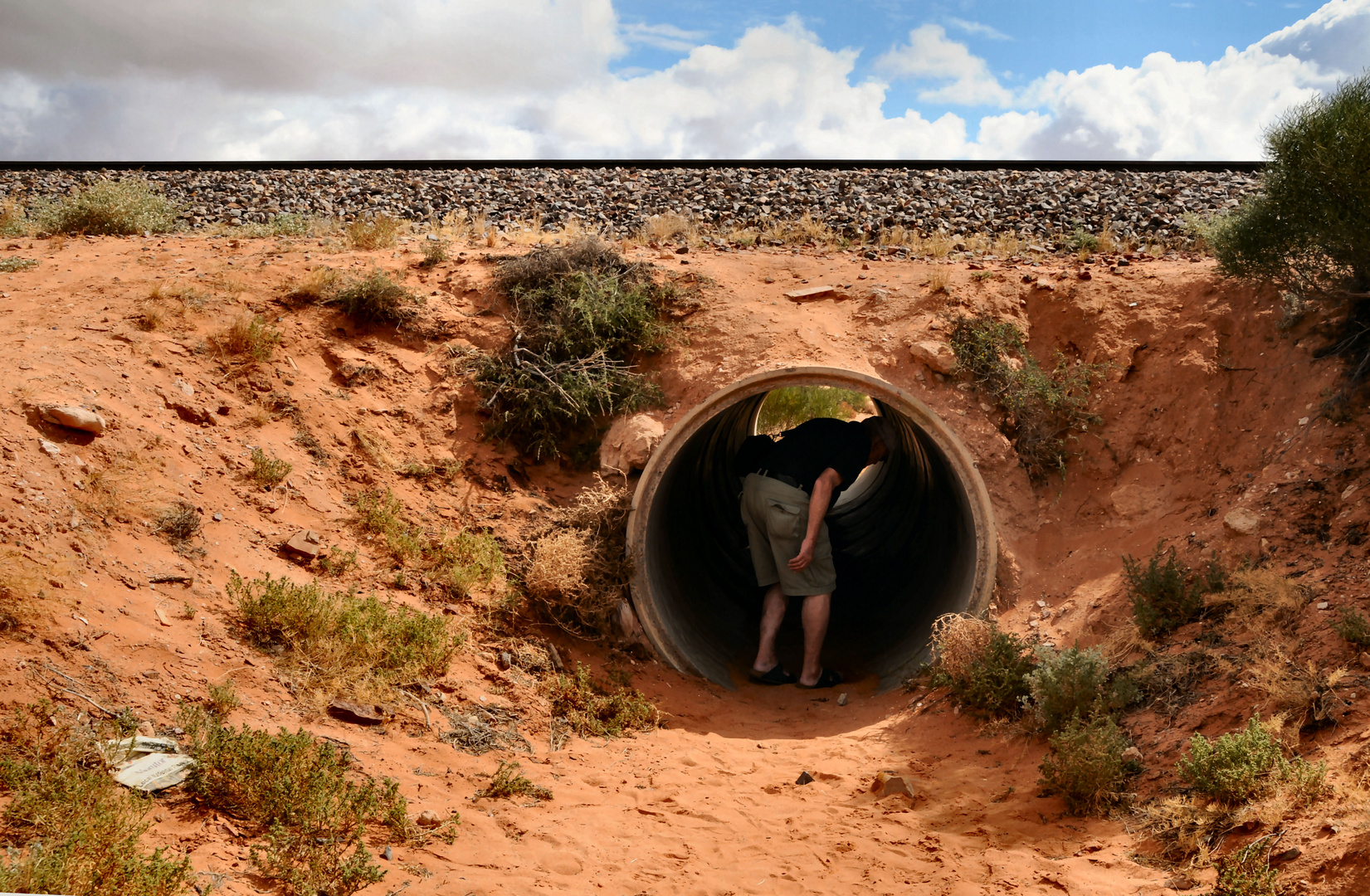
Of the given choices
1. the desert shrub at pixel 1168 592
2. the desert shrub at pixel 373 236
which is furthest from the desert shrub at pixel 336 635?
the desert shrub at pixel 373 236

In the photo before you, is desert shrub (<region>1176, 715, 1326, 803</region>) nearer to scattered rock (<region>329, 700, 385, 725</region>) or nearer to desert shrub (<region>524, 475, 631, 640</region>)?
scattered rock (<region>329, 700, 385, 725</region>)

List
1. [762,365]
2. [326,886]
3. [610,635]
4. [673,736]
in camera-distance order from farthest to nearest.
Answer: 1. [762,365]
2. [610,635]
3. [673,736]
4. [326,886]

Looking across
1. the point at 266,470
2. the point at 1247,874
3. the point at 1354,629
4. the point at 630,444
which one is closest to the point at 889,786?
the point at 1247,874

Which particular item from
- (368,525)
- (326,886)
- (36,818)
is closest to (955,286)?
(368,525)

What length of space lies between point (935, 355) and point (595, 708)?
3726 millimetres

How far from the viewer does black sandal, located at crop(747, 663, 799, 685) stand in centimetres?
744

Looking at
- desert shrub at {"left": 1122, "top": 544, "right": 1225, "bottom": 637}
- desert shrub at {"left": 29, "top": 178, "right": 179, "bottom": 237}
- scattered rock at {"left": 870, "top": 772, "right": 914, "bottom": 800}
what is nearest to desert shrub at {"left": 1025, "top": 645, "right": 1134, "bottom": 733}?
desert shrub at {"left": 1122, "top": 544, "right": 1225, "bottom": 637}

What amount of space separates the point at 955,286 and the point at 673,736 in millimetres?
4406

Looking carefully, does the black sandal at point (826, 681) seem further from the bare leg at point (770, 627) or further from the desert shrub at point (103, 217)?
the desert shrub at point (103, 217)

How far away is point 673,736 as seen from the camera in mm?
5719

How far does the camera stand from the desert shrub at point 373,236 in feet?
28.8

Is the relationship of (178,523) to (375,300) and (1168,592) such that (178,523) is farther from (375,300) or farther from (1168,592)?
(1168,592)

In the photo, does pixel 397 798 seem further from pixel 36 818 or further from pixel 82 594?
pixel 82 594

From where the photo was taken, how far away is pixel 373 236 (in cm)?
895
